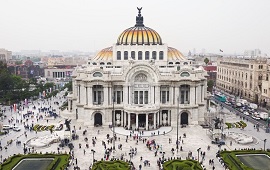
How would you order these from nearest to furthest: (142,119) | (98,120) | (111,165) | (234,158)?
(111,165) → (234,158) → (142,119) → (98,120)

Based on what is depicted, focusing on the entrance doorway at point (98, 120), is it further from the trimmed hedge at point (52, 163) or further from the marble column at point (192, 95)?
the trimmed hedge at point (52, 163)

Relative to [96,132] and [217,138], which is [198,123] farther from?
[96,132]

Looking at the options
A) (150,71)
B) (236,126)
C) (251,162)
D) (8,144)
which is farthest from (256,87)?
(8,144)

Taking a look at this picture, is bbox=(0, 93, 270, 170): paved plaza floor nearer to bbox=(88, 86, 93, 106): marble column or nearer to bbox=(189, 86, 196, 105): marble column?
bbox=(189, 86, 196, 105): marble column

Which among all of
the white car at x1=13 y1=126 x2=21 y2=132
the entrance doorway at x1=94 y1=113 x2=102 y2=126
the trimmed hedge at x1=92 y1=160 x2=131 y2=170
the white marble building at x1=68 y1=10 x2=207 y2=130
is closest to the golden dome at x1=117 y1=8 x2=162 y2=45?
the white marble building at x1=68 y1=10 x2=207 y2=130

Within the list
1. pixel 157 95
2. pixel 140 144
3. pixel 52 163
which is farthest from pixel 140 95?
pixel 52 163

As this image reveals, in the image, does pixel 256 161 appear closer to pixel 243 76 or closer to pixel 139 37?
pixel 139 37

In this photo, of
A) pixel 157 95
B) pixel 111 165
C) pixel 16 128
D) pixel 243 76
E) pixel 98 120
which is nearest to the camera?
pixel 111 165

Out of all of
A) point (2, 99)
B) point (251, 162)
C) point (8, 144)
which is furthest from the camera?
point (2, 99)
